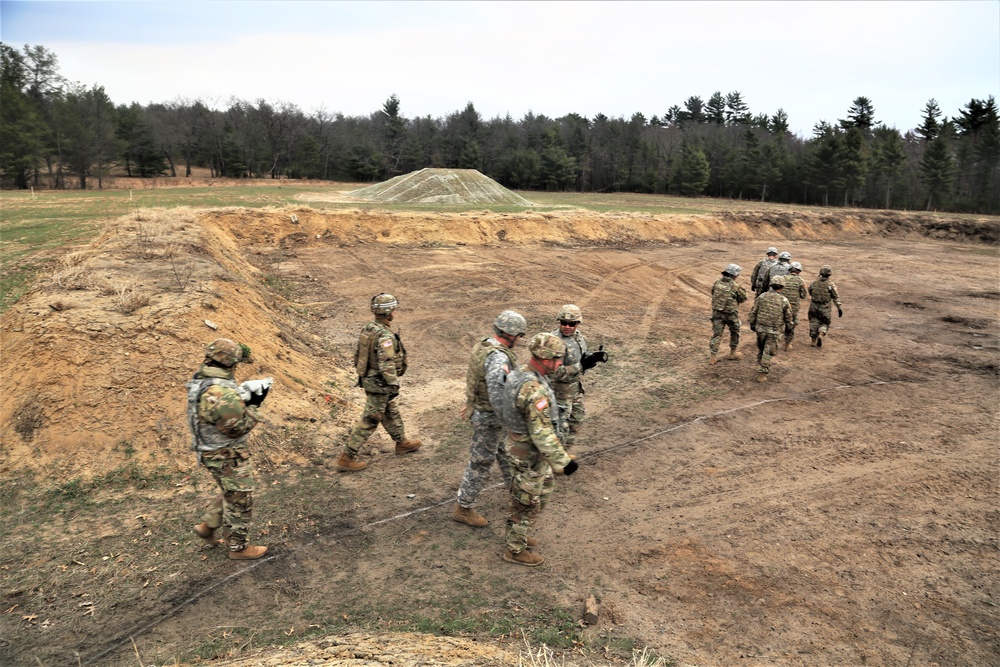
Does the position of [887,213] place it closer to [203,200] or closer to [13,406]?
[203,200]

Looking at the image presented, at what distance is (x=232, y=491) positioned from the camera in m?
5.55

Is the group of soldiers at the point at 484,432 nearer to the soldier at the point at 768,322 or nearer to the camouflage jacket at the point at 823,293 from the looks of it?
the soldier at the point at 768,322

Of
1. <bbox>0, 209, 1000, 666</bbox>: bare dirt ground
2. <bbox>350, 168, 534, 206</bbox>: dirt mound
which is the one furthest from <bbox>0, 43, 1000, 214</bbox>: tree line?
<bbox>0, 209, 1000, 666</bbox>: bare dirt ground

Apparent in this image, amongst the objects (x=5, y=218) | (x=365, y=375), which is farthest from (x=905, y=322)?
(x=5, y=218)

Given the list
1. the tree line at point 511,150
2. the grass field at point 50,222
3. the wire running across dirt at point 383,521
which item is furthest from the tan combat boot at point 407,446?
the tree line at point 511,150

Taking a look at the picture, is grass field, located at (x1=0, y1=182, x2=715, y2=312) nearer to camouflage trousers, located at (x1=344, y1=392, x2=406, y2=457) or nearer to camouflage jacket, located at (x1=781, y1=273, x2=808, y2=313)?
camouflage trousers, located at (x1=344, y1=392, x2=406, y2=457)

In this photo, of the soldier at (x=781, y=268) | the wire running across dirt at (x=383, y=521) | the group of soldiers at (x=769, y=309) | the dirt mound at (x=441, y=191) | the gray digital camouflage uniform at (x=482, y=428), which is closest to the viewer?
the wire running across dirt at (x=383, y=521)

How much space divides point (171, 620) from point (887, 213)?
140 ft

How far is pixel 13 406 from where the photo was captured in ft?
24.5

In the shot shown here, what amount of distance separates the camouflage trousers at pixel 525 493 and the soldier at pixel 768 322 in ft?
23.9

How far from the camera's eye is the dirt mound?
32.1m

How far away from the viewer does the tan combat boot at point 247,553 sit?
222 inches

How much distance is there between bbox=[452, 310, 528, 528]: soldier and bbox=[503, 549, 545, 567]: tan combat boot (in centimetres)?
65

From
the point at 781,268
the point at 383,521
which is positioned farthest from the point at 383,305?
the point at 781,268
